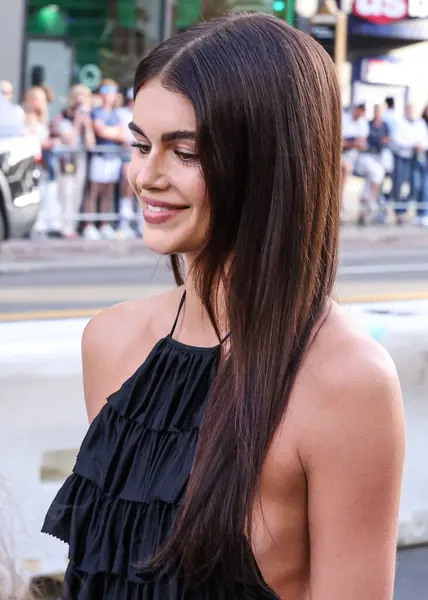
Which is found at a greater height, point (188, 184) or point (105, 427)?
point (188, 184)

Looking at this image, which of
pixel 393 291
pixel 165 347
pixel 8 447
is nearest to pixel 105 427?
pixel 165 347

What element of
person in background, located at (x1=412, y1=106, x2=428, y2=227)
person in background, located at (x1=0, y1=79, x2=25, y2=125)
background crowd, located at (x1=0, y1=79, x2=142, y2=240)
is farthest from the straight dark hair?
Result: person in background, located at (x1=412, y1=106, x2=428, y2=227)

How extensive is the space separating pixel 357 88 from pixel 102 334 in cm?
1859

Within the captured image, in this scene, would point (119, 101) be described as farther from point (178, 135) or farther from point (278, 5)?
point (178, 135)

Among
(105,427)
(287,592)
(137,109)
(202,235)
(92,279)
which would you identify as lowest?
(92,279)

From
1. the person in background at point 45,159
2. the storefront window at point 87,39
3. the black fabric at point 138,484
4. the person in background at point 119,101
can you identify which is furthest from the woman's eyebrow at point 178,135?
the storefront window at point 87,39

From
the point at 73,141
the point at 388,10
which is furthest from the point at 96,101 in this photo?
the point at 388,10

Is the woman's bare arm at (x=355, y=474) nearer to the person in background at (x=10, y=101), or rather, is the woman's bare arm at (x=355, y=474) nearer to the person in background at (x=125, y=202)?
the person in background at (x=10, y=101)

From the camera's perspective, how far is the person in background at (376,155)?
15336mm

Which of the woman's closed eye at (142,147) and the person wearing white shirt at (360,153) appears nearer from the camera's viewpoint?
the woman's closed eye at (142,147)

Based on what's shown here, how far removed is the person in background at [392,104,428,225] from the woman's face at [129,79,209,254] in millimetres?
14216

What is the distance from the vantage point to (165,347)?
5.74 feet

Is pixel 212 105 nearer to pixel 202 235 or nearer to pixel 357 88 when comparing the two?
pixel 202 235

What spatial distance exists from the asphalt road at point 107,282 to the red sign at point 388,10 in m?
8.23
